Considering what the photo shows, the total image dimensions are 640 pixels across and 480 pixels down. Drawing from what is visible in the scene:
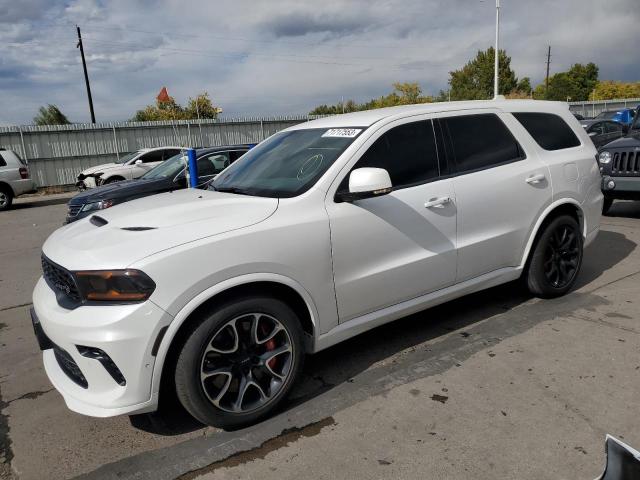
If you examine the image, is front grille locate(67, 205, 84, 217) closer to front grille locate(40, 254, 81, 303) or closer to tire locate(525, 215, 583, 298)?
front grille locate(40, 254, 81, 303)

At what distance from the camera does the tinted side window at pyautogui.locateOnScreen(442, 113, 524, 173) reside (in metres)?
3.85

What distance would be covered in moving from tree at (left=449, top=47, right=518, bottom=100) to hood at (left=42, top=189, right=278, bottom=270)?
61.9 meters

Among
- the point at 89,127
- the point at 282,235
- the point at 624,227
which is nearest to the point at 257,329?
the point at 282,235

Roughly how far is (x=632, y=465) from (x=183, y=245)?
6.77ft

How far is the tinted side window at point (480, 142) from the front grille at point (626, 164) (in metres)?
4.56

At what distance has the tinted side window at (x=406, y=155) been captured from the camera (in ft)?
11.2

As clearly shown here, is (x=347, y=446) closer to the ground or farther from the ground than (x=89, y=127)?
closer to the ground

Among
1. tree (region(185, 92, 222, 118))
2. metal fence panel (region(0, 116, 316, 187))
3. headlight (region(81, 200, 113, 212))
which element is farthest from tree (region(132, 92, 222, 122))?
headlight (region(81, 200, 113, 212))

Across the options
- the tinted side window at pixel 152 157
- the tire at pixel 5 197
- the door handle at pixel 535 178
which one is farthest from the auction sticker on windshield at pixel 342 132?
the tire at pixel 5 197

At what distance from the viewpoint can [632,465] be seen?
159 cm

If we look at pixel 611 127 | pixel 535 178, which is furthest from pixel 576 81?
pixel 535 178

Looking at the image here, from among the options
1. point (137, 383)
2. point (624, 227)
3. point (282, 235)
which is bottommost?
point (624, 227)

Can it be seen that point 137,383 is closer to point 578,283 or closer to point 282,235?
point 282,235

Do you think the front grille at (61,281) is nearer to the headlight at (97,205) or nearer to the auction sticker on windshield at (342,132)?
the auction sticker on windshield at (342,132)
